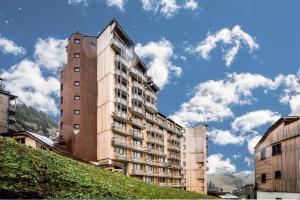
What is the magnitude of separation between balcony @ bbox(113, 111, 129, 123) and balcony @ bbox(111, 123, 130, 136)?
141 cm

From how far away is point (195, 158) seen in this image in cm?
12269

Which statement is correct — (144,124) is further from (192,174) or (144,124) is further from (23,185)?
(23,185)

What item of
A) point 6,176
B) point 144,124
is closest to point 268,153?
point 6,176

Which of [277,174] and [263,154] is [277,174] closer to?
[277,174]

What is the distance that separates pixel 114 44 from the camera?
69.8 meters

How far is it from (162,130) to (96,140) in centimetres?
3439

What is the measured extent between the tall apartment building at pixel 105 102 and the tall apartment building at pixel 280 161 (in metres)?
26.8

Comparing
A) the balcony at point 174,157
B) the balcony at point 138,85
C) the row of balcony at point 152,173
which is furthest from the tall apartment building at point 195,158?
the balcony at point 138,85

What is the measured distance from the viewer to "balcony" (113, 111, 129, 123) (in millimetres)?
68775

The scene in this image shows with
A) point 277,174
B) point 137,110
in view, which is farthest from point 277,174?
point 137,110

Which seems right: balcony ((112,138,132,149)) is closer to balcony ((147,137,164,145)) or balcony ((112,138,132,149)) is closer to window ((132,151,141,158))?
window ((132,151,141,158))

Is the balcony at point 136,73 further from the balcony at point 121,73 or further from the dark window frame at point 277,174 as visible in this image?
the dark window frame at point 277,174

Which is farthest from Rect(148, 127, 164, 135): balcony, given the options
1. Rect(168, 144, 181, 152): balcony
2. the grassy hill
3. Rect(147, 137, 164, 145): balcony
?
the grassy hill

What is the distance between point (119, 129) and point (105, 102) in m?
5.80
